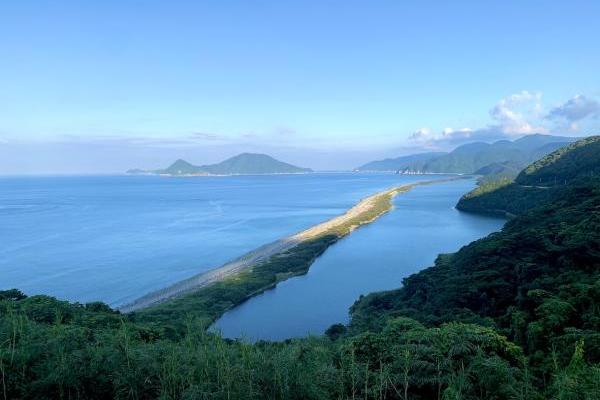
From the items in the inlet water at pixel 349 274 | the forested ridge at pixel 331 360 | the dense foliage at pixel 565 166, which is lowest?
the inlet water at pixel 349 274

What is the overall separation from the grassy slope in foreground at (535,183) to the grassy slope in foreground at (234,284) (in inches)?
1258

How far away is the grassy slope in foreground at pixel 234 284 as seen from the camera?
28.5m

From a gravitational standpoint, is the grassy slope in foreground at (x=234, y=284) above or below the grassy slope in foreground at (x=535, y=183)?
below

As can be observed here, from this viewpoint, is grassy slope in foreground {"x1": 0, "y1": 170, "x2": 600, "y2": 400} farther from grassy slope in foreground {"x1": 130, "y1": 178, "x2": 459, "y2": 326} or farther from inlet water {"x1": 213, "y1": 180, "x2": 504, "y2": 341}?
grassy slope in foreground {"x1": 130, "y1": 178, "x2": 459, "y2": 326}

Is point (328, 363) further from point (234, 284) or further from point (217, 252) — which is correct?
point (217, 252)

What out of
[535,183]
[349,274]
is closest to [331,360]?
[349,274]

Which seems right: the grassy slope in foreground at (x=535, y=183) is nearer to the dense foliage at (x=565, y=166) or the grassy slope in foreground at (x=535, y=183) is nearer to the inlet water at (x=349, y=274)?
the dense foliage at (x=565, y=166)

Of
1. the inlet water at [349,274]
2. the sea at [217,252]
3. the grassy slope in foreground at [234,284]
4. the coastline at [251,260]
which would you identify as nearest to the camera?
the grassy slope in foreground at [234,284]

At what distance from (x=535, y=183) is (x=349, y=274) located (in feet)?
169

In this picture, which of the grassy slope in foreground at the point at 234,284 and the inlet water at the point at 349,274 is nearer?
the grassy slope in foreground at the point at 234,284

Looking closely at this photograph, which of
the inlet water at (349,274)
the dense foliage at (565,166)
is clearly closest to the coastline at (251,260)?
the inlet water at (349,274)

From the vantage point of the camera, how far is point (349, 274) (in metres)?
40.4

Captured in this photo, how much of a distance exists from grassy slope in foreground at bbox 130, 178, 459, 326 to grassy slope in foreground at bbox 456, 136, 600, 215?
3194 cm

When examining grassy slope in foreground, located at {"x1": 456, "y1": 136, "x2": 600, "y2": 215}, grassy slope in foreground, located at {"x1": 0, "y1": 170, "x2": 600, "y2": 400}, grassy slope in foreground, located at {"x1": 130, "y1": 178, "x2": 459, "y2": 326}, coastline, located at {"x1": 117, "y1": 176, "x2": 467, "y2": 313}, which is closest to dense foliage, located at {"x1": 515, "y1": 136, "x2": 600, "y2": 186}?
grassy slope in foreground, located at {"x1": 456, "y1": 136, "x2": 600, "y2": 215}
